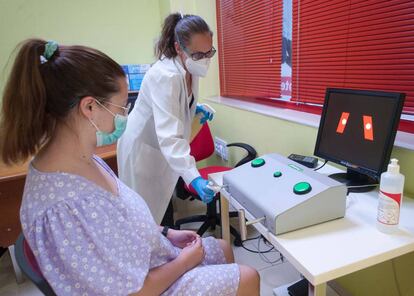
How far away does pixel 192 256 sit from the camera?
0.96 metres

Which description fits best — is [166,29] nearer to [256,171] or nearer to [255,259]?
[256,171]

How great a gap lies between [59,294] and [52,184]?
0.25 m

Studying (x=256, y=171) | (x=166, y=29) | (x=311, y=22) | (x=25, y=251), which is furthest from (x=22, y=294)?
(x=311, y=22)

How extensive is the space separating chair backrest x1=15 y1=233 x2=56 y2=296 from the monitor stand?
98 centimetres

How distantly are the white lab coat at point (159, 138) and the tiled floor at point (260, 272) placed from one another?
2.09 ft

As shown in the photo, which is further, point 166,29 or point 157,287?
point 166,29

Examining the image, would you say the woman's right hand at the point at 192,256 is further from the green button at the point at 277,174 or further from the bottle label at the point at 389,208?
the bottle label at the point at 389,208

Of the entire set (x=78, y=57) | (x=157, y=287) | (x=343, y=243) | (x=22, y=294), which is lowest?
(x=22, y=294)

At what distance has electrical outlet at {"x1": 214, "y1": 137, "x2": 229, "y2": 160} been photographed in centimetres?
240

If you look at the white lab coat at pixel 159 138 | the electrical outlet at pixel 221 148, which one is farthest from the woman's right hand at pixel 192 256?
the electrical outlet at pixel 221 148

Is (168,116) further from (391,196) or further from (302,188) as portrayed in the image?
(391,196)

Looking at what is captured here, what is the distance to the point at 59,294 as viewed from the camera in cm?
69

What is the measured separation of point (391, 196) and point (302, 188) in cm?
22

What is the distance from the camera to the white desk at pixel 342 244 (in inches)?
28.0
